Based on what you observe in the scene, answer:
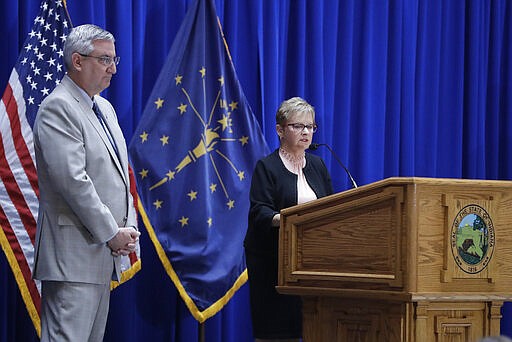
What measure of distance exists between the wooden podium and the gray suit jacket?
0.73 meters

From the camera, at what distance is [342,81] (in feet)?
17.7

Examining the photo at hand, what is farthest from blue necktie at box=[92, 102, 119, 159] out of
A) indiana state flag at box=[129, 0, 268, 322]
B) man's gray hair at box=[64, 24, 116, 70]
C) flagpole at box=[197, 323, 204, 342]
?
flagpole at box=[197, 323, 204, 342]

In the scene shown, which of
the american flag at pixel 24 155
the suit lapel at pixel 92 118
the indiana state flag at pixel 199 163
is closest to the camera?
the suit lapel at pixel 92 118

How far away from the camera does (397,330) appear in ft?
9.58

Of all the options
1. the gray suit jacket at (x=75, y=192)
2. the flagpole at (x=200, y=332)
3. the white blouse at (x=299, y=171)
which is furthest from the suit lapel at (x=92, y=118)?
the flagpole at (x=200, y=332)

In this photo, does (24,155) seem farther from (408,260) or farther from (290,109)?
(408,260)

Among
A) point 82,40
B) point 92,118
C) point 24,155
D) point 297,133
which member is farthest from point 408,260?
point 24,155

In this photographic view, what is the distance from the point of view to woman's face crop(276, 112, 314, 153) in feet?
12.3

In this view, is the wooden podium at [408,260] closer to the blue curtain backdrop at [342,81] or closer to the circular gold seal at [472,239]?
the circular gold seal at [472,239]

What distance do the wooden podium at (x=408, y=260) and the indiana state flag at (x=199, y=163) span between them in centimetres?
120

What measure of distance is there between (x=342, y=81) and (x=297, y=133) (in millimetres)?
1735

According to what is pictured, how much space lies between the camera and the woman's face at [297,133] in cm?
375

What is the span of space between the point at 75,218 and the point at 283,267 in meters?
0.84

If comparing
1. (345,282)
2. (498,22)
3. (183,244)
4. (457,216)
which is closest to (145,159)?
(183,244)
